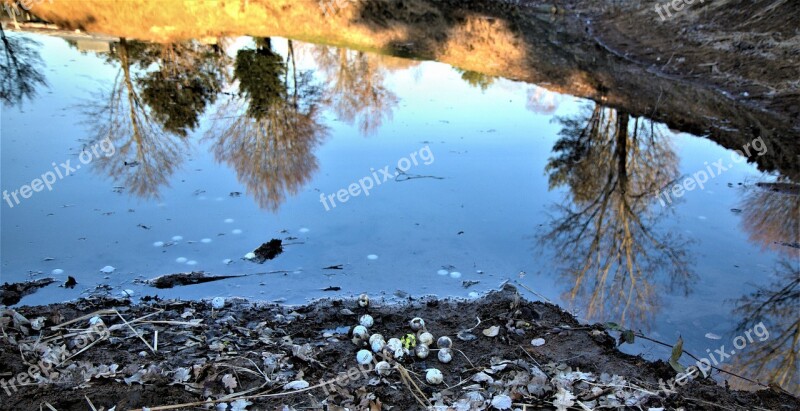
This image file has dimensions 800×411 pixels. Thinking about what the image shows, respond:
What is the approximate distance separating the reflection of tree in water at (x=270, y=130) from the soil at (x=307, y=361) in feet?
8.47

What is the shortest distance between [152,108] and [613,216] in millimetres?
7842

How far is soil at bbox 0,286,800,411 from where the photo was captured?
3303 mm

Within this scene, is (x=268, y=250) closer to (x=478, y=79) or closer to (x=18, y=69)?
(x=478, y=79)

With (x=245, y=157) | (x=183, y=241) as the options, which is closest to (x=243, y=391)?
(x=183, y=241)

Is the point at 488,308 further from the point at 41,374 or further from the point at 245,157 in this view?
the point at 245,157

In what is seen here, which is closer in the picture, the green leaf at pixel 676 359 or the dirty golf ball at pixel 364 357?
A: the dirty golf ball at pixel 364 357

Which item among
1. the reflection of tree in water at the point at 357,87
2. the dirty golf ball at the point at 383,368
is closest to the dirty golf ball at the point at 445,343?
the dirty golf ball at the point at 383,368

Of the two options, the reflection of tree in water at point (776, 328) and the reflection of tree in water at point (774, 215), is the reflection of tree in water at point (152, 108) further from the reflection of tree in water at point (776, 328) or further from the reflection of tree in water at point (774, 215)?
the reflection of tree in water at point (774, 215)

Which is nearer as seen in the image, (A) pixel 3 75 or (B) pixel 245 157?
(B) pixel 245 157

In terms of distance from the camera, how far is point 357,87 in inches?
475

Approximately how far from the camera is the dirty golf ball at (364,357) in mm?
3748

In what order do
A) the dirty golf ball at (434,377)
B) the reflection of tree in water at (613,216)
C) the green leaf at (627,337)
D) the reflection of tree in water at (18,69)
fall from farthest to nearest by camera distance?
1. the reflection of tree in water at (18,69)
2. the reflection of tree in water at (613,216)
3. the green leaf at (627,337)
4. the dirty golf ball at (434,377)

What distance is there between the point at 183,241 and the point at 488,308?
3.23m

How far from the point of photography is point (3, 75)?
35.5 feet
